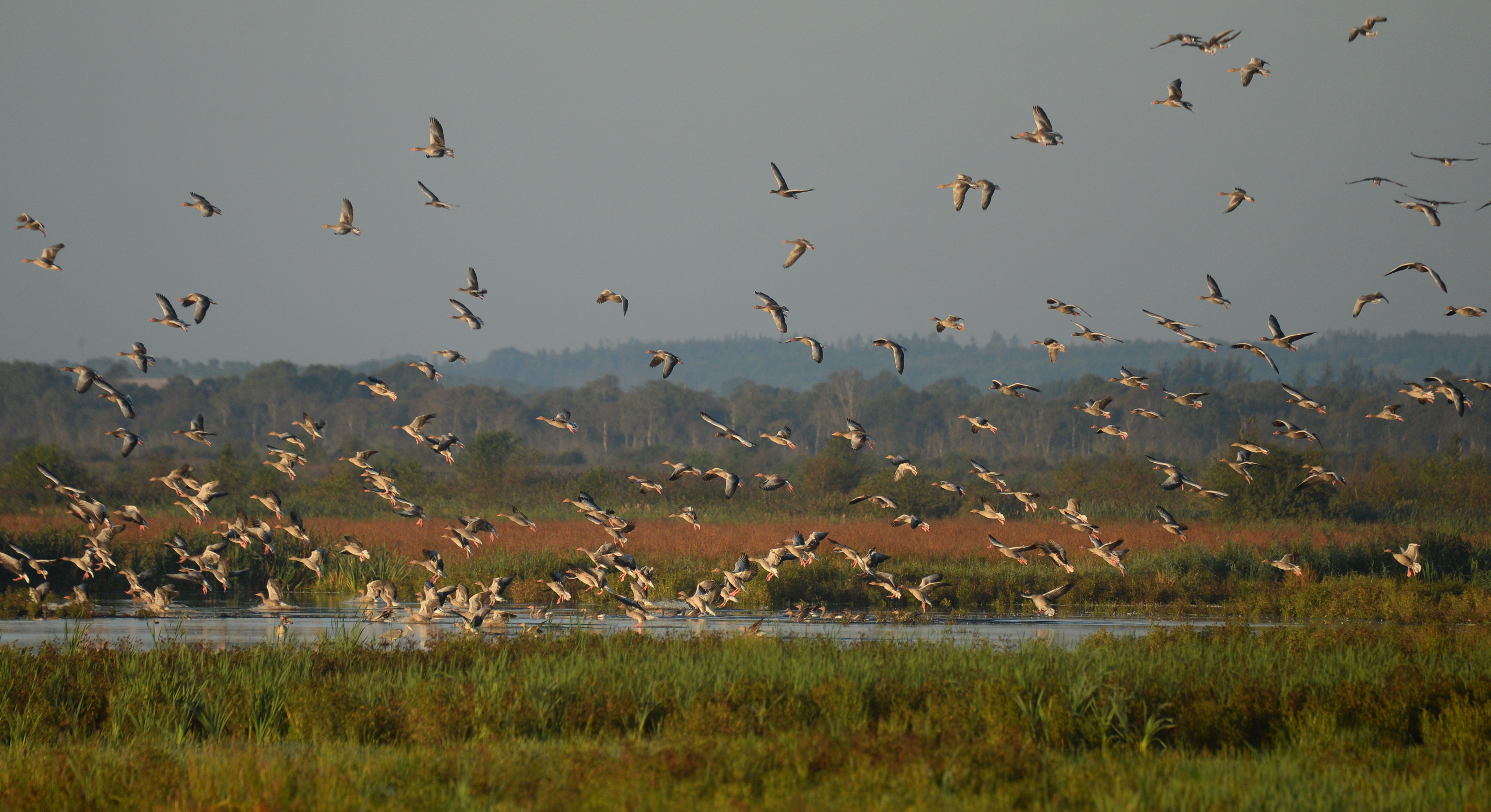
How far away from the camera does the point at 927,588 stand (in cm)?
2630

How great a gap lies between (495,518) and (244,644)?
94.6ft

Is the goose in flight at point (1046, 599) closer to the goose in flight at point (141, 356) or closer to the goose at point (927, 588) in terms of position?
the goose at point (927, 588)

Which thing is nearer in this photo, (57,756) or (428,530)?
(57,756)

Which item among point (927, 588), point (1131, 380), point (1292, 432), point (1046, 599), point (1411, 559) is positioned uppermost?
point (1131, 380)

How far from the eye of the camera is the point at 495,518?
48.5 meters

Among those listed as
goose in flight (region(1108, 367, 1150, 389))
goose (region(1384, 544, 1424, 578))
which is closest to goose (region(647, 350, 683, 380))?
goose in flight (region(1108, 367, 1150, 389))

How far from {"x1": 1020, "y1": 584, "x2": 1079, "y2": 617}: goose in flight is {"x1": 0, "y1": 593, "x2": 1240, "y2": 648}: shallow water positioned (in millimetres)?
283

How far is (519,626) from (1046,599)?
38.0 ft

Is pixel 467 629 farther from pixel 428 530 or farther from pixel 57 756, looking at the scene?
pixel 428 530

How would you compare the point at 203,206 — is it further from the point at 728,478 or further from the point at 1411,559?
the point at 1411,559

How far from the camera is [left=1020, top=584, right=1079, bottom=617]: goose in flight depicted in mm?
26797

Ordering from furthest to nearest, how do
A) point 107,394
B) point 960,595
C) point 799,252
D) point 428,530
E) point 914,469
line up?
1. point 428,530
2. point 960,595
3. point 914,469
4. point 799,252
5. point 107,394

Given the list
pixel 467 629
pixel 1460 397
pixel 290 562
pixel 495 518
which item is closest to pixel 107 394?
pixel 467 629

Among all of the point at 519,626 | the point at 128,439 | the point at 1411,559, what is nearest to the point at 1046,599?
the point at 1411,559
